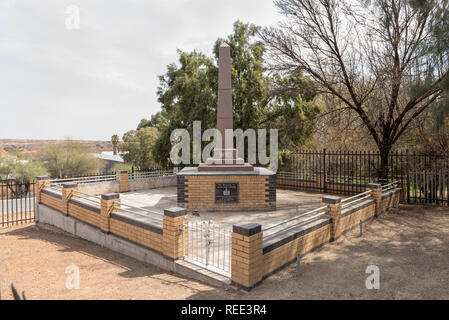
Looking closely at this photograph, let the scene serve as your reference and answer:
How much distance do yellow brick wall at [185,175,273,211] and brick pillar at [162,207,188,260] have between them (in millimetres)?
4793

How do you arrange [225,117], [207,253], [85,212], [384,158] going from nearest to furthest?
[207,253] < [85,212] < [225,117] < [384,158]

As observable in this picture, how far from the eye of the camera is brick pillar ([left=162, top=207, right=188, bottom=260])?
20.2 feet

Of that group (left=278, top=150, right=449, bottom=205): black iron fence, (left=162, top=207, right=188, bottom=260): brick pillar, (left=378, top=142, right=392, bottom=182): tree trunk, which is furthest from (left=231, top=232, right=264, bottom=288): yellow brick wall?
(left=378, top=142, right=392, bottom=182): tree trunk

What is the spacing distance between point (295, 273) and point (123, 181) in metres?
11.4

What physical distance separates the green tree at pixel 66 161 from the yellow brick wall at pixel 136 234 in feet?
92.6

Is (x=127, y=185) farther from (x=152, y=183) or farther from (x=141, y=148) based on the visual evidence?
(x=141, y=148)

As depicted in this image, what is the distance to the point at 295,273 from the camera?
5805 mm

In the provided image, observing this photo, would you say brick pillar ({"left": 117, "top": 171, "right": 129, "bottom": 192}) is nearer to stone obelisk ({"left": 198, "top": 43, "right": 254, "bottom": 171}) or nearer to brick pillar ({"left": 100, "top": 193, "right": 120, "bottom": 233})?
stone obelisk ({"left": 198, "top": 43, "right": 254, "bottom": 171})

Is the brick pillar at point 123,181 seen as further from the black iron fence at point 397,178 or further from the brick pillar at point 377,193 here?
the brick pillar at point 377,193

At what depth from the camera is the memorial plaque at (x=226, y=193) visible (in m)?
11.1

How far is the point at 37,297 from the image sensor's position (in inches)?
203

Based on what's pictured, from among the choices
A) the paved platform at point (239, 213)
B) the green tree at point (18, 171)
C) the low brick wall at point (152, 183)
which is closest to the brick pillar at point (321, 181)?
the paved platform at point (239, 213)

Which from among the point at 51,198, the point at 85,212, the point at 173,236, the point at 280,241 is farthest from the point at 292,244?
the point at 51,198
